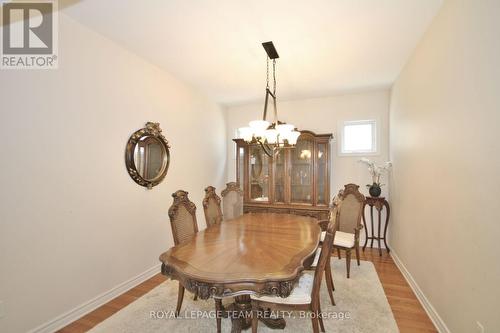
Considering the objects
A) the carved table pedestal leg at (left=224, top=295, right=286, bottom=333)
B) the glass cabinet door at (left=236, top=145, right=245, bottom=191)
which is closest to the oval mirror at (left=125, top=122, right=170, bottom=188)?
the glass cabinet door at (left=236, top=145, right=245, bottom=191)

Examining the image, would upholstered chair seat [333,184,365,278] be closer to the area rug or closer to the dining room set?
the area rug

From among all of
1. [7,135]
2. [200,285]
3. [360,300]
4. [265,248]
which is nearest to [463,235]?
[360,300]

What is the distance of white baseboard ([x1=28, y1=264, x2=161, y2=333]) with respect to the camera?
6.52 feet

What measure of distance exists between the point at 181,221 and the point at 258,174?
2.28 meters

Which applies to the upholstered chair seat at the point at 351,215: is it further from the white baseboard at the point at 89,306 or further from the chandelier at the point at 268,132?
the white baseboard at the point at 89,306

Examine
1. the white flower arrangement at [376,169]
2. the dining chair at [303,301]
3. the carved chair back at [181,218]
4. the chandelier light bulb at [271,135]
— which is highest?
the chandelier light bulb at [271,135]

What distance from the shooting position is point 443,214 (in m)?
1.96

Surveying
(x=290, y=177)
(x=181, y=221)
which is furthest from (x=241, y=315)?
(x=290, y=177)

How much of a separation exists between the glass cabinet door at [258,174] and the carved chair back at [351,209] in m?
1.42

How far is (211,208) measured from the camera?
2834 mm

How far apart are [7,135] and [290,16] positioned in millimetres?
2397

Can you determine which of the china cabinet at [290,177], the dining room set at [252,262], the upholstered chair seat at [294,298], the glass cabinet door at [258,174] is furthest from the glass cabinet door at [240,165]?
the upholstered chair seat at [294,298]

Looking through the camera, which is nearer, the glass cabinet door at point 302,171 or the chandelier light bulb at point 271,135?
the chandelier light bulb at point 271,135

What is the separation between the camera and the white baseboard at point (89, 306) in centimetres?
199
